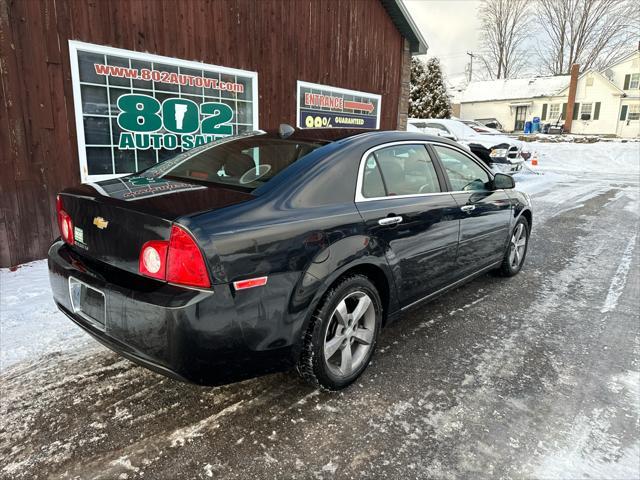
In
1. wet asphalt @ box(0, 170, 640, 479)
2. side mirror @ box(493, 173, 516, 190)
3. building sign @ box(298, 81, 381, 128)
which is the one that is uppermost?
building sign @ box(298, 81, 381, 128)

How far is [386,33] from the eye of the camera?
31.8ft

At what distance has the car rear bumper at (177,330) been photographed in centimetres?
203

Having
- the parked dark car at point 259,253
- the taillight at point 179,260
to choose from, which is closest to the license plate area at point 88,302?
the parked dark car at point 259,253

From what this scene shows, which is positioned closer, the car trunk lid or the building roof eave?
the car trunk lid

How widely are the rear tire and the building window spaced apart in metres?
39.8

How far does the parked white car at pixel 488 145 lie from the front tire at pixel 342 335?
1112cm

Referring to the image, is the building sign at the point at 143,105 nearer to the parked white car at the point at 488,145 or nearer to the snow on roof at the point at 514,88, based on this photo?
the parked white car at the point at 488,145

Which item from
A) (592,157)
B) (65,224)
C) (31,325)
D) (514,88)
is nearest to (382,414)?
(65,224)

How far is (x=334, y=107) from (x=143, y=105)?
13.4 ft

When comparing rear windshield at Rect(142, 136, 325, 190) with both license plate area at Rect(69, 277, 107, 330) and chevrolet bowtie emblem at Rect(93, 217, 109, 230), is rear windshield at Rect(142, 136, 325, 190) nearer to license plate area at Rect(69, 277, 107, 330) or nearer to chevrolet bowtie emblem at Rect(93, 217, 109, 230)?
chevrolet bowtie emblem at Rect(93, 217, 109, 230)

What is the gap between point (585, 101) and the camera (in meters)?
37.6

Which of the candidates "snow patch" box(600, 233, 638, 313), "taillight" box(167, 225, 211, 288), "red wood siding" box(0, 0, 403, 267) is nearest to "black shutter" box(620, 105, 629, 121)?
"snow patch" box(600, 233, 638, 313)

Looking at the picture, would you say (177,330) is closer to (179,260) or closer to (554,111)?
(179,260)

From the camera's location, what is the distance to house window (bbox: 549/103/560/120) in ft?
133
